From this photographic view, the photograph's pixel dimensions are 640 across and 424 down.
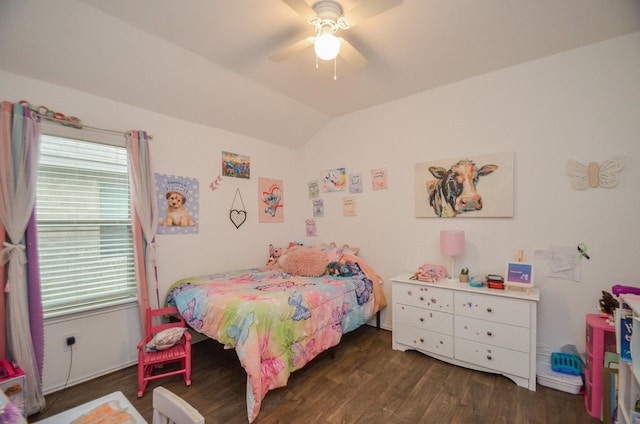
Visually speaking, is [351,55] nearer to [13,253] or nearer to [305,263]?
[305,263]

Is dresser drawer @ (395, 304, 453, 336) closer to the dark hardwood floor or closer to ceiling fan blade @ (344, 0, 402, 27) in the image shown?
the dark hardwood floor

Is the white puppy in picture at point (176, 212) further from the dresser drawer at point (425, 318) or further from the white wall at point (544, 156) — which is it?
the dresser drawer at point (425, 318)

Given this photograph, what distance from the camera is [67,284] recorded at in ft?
7.38

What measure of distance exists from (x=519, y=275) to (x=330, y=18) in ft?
8.06

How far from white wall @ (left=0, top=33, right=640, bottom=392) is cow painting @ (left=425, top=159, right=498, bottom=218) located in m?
0.13

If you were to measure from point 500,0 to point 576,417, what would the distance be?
9.14 feet

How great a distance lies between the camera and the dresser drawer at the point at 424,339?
252cm

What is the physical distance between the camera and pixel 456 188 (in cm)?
283

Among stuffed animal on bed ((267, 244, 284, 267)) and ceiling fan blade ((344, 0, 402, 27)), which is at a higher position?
ceiling fan blade ((344, 0, 402, 27))

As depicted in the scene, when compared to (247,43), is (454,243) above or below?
below

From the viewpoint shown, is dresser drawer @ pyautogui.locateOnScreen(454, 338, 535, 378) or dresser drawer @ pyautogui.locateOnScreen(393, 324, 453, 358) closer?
dresser drawer @ pyautogui.locateOnScreen(454, 338, 535, 378)

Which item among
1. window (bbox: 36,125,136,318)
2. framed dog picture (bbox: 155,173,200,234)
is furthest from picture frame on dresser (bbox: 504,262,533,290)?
window (bbox: 36,125,136,318)

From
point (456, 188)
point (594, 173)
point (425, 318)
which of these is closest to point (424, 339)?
point (425, 318)

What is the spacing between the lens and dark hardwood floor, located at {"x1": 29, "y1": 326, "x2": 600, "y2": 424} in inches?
73.4
